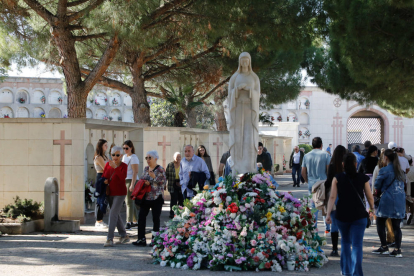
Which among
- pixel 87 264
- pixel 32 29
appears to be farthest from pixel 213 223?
pixel 32 29

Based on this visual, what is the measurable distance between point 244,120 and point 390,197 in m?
2.76

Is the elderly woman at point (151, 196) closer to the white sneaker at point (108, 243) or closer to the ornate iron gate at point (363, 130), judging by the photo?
the white sneaker at point (108, 243)

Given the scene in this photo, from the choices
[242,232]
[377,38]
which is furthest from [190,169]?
[377,38]

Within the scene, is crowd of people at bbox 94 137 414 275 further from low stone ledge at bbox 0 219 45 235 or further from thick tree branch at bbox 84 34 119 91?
thick tree branch at bbox 84 34 119 91

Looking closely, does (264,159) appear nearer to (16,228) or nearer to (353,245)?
(16,228)

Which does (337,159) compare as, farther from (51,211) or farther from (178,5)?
(178,5)

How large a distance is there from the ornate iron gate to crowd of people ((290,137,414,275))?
4112 centimetres

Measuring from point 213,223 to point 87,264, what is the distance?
5.92 ft

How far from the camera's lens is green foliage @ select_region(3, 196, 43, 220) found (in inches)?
396

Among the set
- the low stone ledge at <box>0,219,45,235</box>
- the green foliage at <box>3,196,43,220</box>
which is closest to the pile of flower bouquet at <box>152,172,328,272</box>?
the low stone ledge at <box>0,219,45,235</box>

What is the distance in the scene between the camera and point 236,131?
9125mm

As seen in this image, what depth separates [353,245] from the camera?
5.91 m

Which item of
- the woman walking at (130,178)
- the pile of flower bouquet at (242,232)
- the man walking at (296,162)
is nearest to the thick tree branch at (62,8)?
the woman walking at (130,178)

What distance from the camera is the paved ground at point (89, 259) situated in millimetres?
6656
